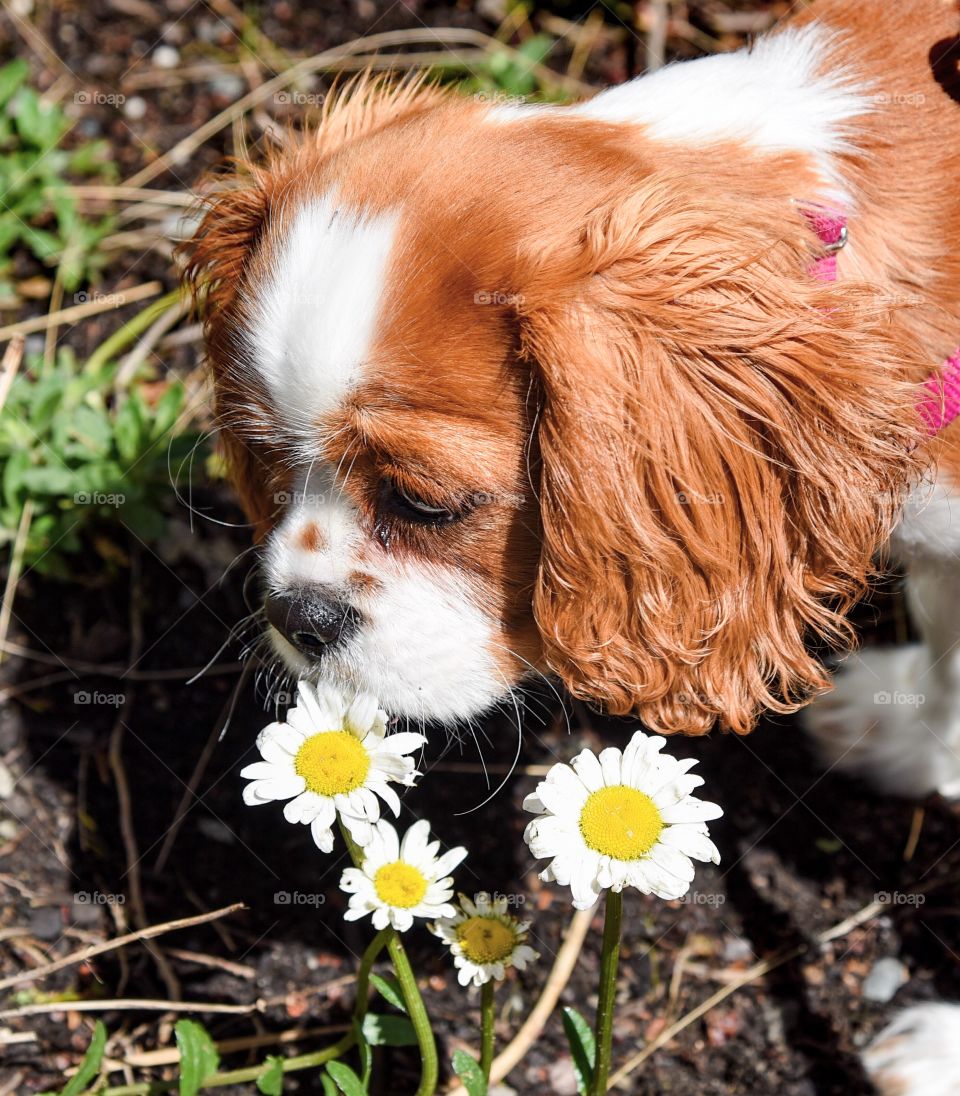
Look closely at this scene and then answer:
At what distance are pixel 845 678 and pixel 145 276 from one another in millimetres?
2544

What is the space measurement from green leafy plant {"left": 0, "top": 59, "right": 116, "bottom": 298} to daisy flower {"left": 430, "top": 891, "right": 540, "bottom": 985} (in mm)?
A: 2649

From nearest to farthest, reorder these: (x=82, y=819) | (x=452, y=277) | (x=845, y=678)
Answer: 1. (x=452, y=277)
2. (x=82, y=819)
3. (x=845, y=678)

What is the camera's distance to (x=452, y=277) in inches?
77.1

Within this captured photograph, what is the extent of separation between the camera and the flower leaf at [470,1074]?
2072mm

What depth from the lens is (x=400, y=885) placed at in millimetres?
1934

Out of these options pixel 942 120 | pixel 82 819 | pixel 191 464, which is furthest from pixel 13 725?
pixel 942 120

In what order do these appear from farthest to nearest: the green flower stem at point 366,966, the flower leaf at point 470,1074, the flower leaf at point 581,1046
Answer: the flower leaf at point 581,1046 → the flower leaf at point 470,1074 → the green flower stem at point 366,966

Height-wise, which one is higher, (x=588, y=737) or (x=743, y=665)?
(x=743, y=665)

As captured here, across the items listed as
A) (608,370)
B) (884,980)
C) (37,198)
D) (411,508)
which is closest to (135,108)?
(37,198)

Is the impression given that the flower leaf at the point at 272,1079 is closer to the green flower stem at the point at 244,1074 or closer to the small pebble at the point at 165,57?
the green flower stem at the point at 244,1074

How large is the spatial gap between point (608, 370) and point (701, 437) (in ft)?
0.69

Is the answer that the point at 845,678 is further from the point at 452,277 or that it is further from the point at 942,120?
the point at 452,277

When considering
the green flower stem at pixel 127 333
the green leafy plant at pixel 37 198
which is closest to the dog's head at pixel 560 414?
the green flower stem at pixel 127 333

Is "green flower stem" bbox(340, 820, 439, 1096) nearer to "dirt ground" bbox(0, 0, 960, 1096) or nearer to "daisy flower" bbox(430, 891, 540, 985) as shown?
"daisy flower" bbox(430, 891, 540, 985)
